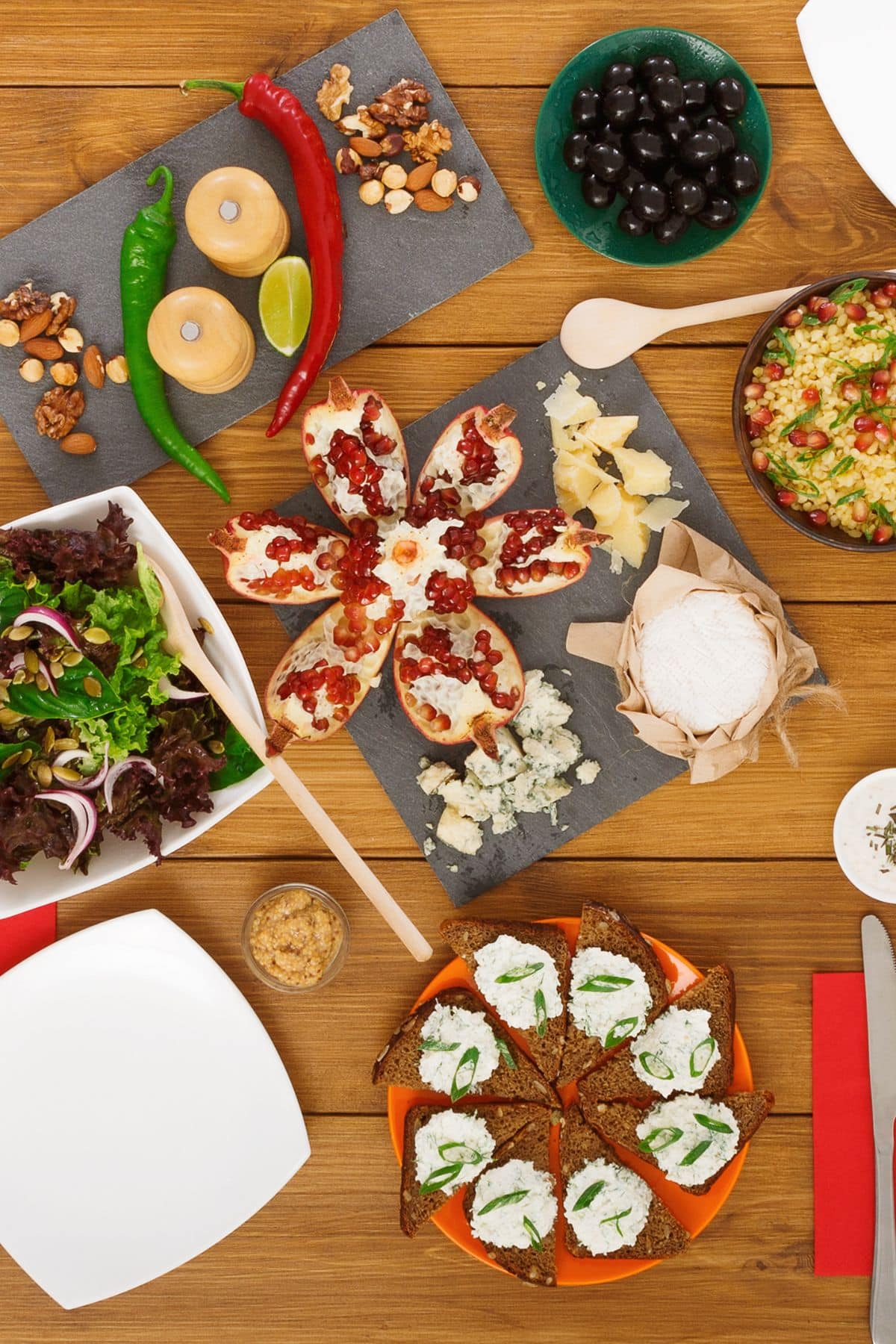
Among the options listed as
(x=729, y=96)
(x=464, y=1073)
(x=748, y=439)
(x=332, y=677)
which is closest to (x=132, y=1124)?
(x=464, y=1073)

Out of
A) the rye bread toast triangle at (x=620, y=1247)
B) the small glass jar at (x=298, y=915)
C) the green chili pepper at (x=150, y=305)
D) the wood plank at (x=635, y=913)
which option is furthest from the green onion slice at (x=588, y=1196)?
the green chili pepper at (x=150, y=305)

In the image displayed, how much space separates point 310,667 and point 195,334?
64cm

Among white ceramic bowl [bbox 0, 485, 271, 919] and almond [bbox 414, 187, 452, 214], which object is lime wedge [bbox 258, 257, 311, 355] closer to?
almond [bbox 414, 187, 452, 214]

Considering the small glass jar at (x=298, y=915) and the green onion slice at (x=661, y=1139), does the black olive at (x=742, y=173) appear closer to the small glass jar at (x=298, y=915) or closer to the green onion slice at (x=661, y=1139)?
the small glass jar at (x=298, y=915)

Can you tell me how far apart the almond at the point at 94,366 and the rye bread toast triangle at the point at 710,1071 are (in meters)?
1.68

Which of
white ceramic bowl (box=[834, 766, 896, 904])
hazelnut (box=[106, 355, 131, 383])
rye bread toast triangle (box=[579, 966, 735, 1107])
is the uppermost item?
hazelnut (box=[106, 355, 131, 383])

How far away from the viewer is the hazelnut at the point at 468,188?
184 cm

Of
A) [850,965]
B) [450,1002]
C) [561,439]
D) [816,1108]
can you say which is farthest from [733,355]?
[816,1108]

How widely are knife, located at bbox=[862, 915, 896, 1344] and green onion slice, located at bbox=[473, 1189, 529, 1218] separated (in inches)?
28.6

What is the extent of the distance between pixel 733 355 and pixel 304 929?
1415mm

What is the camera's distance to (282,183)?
6.15 ft

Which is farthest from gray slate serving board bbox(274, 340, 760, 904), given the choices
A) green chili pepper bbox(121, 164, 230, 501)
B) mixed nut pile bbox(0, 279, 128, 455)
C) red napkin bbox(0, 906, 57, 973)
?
red napkin bbox(0, 906, 57, 973)

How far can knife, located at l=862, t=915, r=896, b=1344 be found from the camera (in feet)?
6.24

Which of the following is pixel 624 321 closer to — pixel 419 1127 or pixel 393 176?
pixel 393 176
